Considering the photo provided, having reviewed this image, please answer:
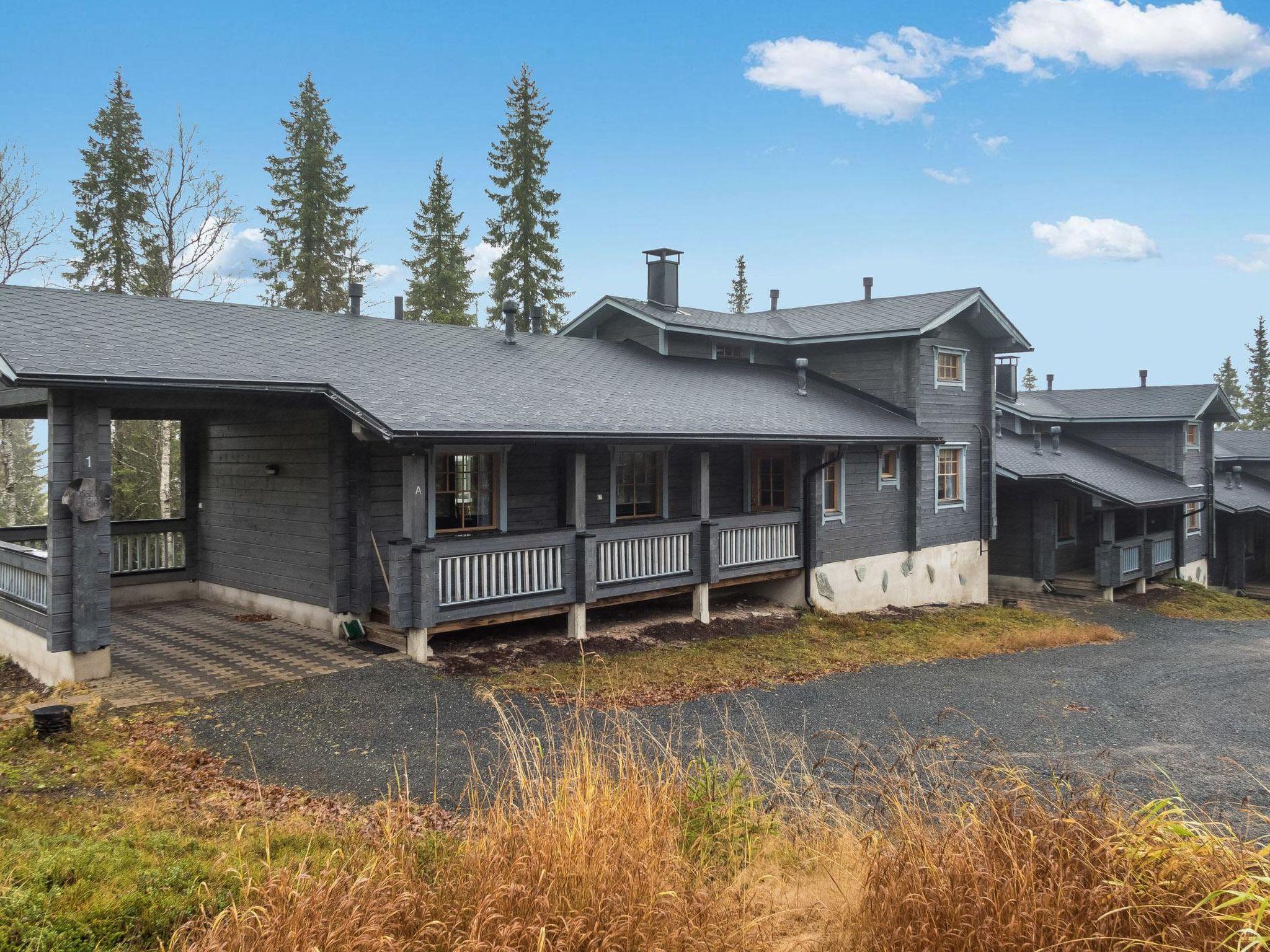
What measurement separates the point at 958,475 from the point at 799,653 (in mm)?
9570

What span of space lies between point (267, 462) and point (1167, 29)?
3428 cm

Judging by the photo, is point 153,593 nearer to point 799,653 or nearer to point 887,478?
point 799,653

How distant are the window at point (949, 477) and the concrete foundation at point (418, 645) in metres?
13.1

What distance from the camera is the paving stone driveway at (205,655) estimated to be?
9008 mm

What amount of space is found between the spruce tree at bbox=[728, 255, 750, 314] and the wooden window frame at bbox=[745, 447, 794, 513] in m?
40.3

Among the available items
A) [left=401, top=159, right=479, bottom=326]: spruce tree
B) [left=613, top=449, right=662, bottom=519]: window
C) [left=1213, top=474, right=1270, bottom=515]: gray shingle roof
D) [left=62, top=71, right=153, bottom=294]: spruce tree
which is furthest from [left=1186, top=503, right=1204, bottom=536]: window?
[left=62, top=71, right=153, bottom=294]: spruce tree

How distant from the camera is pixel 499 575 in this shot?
11.0 meters

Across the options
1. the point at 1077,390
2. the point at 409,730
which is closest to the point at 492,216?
the point at 1077,390

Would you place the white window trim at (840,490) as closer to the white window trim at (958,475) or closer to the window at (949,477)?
the white window trim at (958,475)

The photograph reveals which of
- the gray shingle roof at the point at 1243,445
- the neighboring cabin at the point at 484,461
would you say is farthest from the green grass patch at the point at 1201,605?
the gray shingle roof at the point at 1243,445

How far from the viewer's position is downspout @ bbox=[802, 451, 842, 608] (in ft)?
50.9

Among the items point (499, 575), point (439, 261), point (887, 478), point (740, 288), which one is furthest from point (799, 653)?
point (740, 288)

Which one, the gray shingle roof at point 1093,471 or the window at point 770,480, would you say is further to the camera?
the gray shingle roof at point 1093,471

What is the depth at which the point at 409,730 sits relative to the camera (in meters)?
8.01
